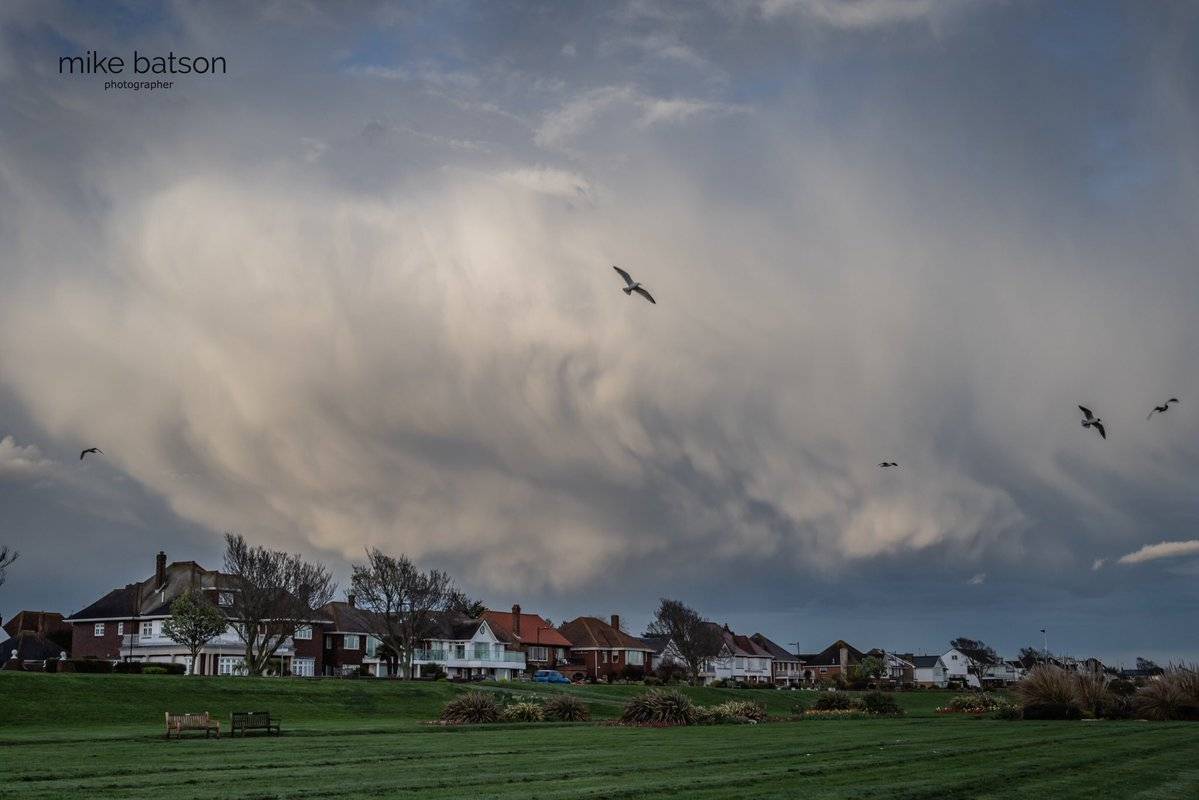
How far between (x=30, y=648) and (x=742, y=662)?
9756cm

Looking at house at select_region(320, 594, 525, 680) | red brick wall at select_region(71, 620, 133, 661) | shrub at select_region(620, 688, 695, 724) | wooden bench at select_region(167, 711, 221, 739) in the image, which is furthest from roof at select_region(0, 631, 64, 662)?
shrub at select_region(620, 688, 695, 724)

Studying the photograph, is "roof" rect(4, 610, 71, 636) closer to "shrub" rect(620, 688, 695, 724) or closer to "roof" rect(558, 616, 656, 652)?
"roof" rect(558, 616, 656, 652)

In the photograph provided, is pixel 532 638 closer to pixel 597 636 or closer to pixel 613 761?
pixel 597 636

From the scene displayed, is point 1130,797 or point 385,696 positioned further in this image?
point 385,696

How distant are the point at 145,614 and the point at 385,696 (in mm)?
48758

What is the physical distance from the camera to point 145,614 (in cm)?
10694

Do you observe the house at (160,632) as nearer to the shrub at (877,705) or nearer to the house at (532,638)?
the house at (532,638)

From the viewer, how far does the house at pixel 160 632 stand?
10444 cm

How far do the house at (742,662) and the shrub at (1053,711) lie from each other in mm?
115472

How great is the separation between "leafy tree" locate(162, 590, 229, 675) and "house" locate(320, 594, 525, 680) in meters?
25.7

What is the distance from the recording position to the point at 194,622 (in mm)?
89312

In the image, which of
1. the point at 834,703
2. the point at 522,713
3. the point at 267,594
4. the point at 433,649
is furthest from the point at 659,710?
the point at 433,649

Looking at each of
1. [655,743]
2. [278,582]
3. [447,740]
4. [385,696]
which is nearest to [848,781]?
[655,743]

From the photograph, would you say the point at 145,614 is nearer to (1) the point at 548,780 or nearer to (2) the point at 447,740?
(2) the point at 447,740
